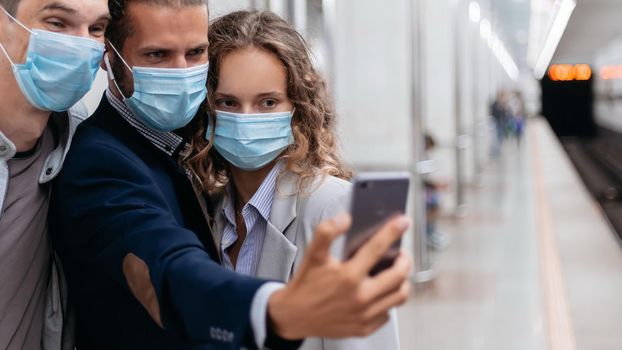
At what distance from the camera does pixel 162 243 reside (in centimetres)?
138

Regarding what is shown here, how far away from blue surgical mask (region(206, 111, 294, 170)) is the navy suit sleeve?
0.33 m

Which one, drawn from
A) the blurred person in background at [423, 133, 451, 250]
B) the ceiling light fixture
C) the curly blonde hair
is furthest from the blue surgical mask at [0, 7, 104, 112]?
the ceiling light fixture

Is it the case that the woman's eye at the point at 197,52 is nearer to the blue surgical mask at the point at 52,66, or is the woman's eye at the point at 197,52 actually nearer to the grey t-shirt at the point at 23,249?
the blue surgical mask at the point at 52,66

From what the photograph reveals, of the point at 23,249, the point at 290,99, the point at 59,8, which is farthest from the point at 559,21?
the point at 23,249

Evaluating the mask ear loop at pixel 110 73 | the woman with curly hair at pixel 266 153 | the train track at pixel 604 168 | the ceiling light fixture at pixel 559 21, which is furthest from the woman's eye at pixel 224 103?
the ceiling light fixture at pixel 559 21

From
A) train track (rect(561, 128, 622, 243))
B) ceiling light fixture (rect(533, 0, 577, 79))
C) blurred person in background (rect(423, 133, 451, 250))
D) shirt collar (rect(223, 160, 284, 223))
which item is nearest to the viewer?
shirt collar (rect(223, 160, 284, 223))

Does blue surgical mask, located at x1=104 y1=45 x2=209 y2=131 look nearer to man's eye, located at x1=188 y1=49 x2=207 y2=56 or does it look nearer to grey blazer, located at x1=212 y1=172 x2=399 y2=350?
man's eye, located at x1=188 y1=49 x2=207 y2=56

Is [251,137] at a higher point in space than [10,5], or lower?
lower

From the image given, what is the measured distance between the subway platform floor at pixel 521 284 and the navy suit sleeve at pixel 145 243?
14.1 ft

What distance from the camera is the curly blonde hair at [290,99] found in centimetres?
195

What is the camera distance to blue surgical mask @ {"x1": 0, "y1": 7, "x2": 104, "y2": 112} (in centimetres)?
169

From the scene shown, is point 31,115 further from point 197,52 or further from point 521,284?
point 521,284

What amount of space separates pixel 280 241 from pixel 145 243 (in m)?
0.52

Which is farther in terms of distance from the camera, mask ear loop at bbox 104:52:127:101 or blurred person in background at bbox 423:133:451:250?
blurred person in background at bbox 423:133:451:250
